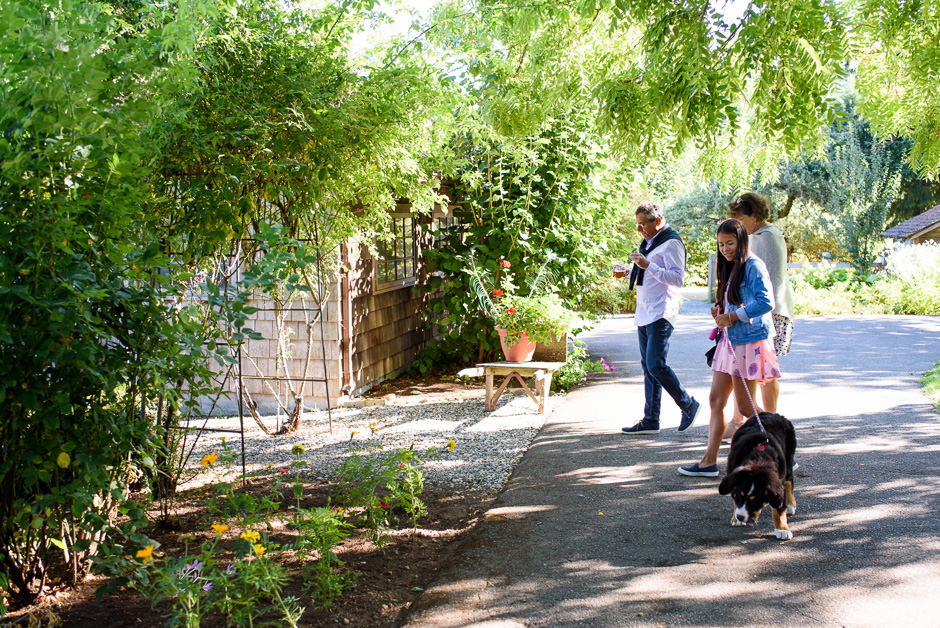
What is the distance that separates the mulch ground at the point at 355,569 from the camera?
10.0 feet

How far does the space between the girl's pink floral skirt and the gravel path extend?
1802mm

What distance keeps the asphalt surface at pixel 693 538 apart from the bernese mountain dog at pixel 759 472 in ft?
0.68

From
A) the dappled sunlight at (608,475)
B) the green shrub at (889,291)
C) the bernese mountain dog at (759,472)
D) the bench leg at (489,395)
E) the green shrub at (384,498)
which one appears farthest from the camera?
the green shrub at (889,291)

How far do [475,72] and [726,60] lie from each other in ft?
8.36

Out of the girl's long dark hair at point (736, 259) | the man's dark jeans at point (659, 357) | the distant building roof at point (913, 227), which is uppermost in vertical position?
the distant building roof at point (913, 227)

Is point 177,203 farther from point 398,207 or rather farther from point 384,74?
point 398,207

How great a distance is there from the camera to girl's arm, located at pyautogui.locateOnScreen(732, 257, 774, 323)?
14.9 feet

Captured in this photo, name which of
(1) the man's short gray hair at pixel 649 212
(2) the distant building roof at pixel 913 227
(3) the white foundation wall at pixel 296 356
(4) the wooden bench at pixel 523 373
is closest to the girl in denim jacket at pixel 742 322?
(1) the man's short gray hair at pixel 649 212

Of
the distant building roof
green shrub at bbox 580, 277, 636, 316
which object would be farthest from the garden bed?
the distant building roof

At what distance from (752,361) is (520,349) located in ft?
10.5

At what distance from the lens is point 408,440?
6426 millimetres

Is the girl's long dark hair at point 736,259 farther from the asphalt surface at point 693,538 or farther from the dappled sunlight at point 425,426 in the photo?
the dappled sunlight at point 425,426

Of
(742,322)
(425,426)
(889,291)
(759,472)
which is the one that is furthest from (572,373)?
(889,291)

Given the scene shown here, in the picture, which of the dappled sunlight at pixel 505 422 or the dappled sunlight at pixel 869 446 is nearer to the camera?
the dappled sunlight at pixel 869 446
